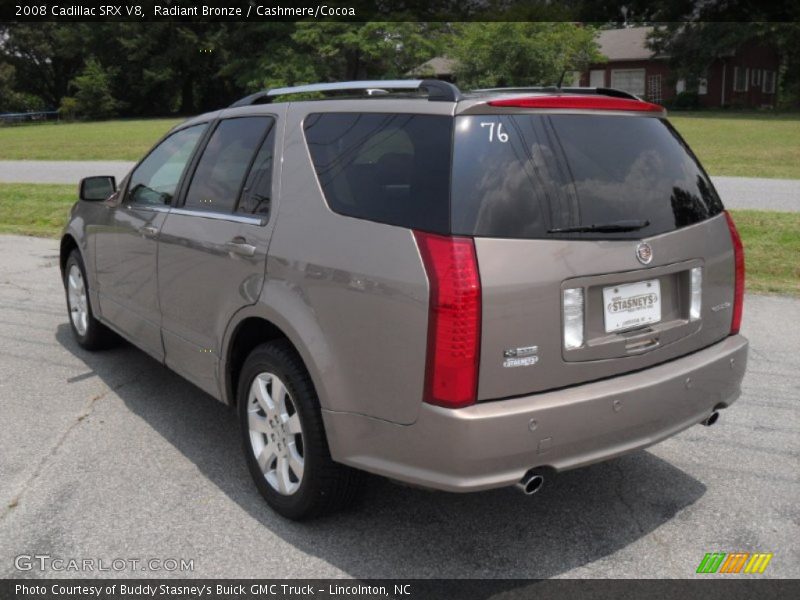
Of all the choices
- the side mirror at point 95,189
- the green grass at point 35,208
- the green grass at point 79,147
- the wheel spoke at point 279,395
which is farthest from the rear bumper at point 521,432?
the green grass at point 79,147

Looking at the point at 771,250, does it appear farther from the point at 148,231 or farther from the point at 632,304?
the point at 148,231

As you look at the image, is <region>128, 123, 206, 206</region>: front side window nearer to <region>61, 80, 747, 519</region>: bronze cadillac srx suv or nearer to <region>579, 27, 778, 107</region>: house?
<region>61, 80, 747, 519</region>: bronze cadillac srx suv

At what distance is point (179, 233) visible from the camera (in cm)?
432

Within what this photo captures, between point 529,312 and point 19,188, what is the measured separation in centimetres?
1580

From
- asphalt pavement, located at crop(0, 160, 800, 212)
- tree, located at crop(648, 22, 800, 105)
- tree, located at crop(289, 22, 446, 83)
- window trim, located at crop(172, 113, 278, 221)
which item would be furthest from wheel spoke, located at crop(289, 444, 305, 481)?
tree, located at crop(648, 22, 800, 105)

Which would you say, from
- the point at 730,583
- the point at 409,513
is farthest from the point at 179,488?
the point at 730,583

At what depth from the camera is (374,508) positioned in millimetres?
3730

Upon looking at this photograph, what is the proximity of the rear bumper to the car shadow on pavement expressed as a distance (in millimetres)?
469

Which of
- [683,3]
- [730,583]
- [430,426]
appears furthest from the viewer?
[683,3]

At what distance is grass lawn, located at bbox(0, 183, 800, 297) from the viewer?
841 cm

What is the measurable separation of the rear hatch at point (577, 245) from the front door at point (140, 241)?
2.20 metres

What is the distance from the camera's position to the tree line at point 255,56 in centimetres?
4528

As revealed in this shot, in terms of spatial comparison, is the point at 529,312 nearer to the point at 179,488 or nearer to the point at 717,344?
the point at 717,344

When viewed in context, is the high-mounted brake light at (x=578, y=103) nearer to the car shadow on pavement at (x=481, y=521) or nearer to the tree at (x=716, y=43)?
the car shadow on pavement at (x=481, y=521)
